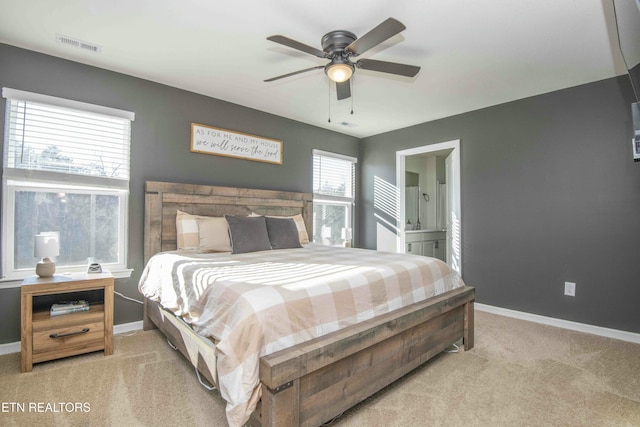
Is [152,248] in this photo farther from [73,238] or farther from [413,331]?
[413,331]

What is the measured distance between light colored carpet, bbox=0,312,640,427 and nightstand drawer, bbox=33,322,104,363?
0.08 m

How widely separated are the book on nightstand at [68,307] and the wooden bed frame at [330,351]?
1.71 ft

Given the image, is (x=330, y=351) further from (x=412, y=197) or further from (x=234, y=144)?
(x=412, y=197)

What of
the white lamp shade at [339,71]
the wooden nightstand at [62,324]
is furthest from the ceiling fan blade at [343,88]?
the wooden nightstand at [62,324]

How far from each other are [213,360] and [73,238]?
2.09 meters

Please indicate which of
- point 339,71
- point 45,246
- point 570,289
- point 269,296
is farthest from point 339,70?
point 570,289

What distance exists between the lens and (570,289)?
3.19 m

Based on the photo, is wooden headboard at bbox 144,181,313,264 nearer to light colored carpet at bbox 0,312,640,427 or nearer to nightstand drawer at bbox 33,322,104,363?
nightstand drawer at bbox 33,322,104,363

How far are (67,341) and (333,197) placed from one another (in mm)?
3529

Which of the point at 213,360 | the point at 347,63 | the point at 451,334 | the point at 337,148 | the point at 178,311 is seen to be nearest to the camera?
the point at 213,360

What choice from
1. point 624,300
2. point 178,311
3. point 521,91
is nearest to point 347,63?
point 178,311

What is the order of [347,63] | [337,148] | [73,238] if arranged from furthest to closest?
1. [337,148]
2. [73,238]
3. [347,63]

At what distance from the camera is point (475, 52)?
257cm

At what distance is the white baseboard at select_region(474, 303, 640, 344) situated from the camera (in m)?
2.86
